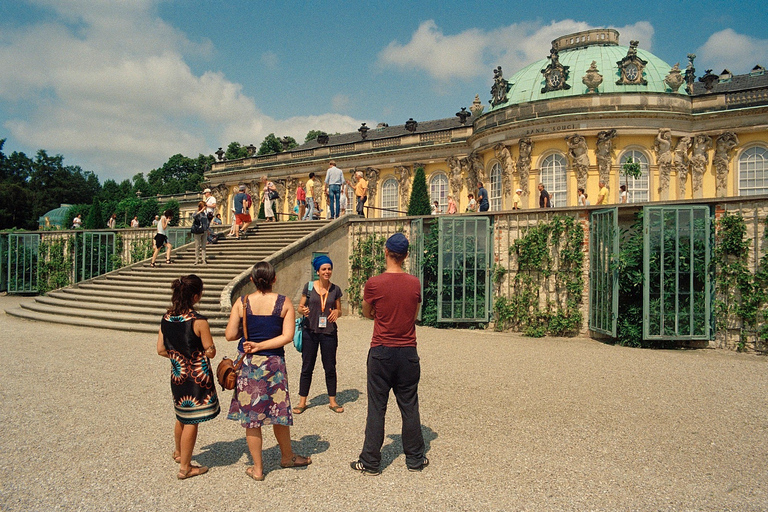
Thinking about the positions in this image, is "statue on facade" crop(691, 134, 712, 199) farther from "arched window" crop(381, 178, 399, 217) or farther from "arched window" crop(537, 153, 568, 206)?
"arched window" crop(381, 178, 399, 217)

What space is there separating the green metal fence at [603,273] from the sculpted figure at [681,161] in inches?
719

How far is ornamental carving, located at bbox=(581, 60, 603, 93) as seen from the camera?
1119 inches

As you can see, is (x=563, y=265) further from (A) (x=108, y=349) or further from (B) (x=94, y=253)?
(B) (x=94, y=253)

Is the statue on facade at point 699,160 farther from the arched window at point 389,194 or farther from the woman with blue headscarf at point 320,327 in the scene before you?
the woman with blue headscarf at point 320,327

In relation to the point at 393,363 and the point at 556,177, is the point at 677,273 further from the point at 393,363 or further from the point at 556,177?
the point at 556,177

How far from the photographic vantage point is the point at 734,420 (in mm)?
6527

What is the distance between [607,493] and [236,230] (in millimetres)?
16907

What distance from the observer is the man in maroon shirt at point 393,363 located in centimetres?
477

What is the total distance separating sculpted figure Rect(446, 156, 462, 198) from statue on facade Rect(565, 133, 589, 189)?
360 inches

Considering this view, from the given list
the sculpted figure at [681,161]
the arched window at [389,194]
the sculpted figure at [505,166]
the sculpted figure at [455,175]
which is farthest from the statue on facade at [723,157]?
the arched window at [389,194]

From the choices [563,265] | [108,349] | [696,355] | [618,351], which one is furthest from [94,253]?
[696,355]

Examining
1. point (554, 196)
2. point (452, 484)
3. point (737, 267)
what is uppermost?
point (554, 196)

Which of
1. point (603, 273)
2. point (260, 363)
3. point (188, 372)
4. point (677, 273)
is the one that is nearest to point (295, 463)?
point (260, 363)

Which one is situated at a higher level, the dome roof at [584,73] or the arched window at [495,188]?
the dome roof at [584,73]
